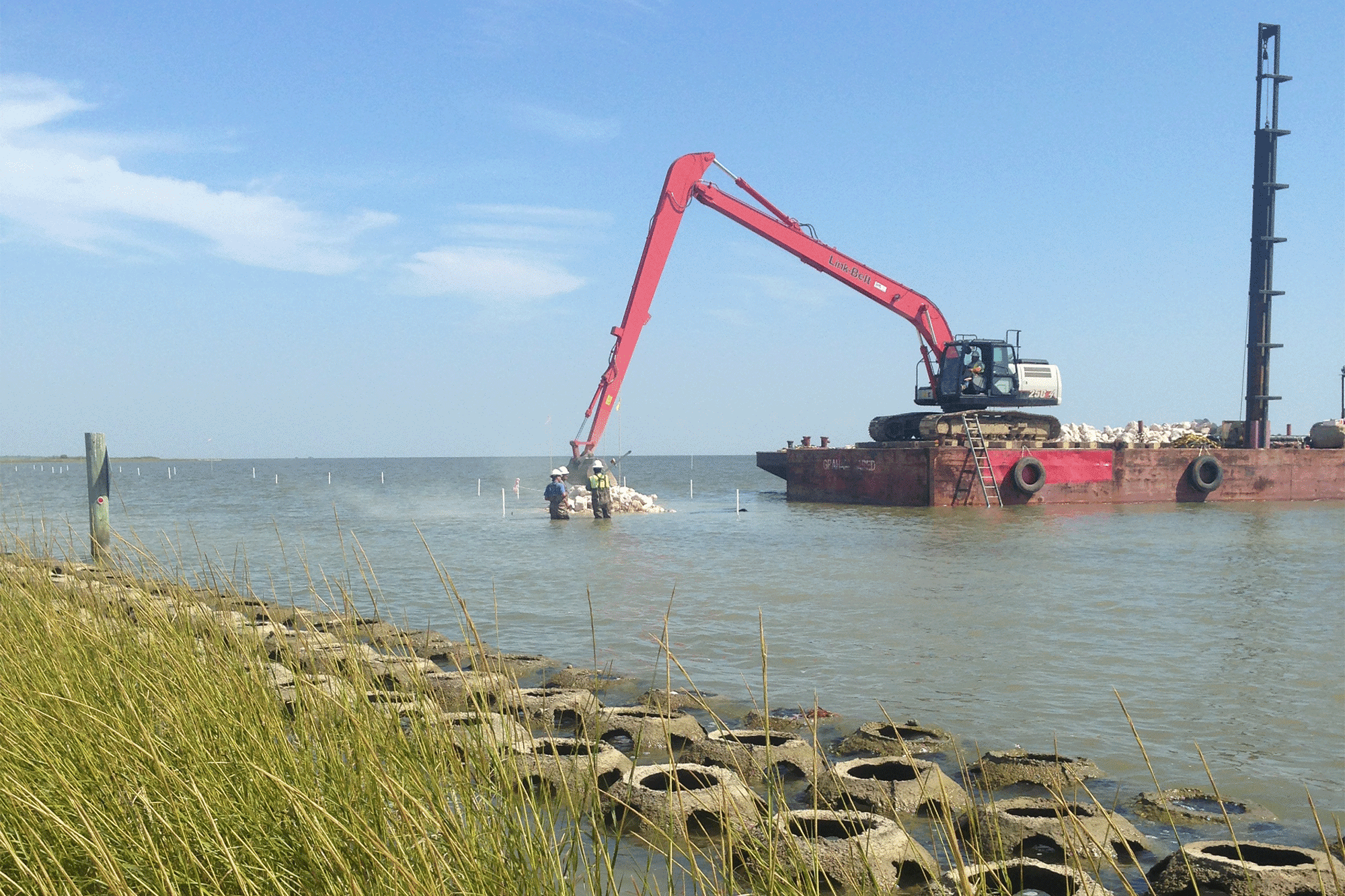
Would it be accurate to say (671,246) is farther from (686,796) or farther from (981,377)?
(686,796)

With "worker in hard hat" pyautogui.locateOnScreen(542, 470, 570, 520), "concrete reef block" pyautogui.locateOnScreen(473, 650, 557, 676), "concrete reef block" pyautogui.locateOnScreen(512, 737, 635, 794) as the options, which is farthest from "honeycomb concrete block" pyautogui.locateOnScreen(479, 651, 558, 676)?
"worker in hard hat" pyautogui.locateOnScreen(542, 470, 570, 520)

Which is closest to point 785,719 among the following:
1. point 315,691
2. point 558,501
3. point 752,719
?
point 752,719

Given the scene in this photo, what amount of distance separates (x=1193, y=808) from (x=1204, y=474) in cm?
3001

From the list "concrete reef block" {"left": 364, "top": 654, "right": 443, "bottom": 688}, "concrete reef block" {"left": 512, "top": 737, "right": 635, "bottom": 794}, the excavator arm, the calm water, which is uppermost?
the excavator arm

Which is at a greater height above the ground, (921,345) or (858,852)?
(921,345)

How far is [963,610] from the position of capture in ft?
38.9

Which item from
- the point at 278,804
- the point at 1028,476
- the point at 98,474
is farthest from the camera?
the point at 1028,476

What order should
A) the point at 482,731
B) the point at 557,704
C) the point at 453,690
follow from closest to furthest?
the point at 482,731
the point at 557,704
the point at 453,690

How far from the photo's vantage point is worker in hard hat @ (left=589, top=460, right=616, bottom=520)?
24.9m

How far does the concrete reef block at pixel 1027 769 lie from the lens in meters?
5.25

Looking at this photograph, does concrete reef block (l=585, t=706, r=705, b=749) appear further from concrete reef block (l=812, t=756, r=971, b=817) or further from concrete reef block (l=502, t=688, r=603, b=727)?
concrete reef block (l=812, t=756, r=971, b=817)

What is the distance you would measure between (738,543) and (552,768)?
15702 mm

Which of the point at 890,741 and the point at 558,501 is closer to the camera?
the point at 890,741

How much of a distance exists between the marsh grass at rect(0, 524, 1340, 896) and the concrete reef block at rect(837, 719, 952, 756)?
3.26 ft
